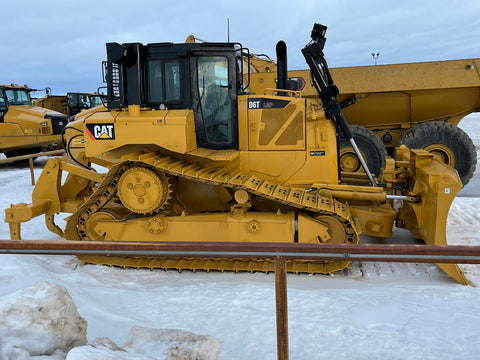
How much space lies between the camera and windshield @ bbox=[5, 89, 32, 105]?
635 inches

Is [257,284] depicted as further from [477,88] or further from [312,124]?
[477,88]

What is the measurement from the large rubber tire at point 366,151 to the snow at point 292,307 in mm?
3746

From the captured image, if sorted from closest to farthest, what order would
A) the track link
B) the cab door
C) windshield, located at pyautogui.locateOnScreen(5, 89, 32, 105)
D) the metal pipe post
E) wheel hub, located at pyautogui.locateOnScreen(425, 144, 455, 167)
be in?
the metal pipe post < the track link < the cab door < wheel hub, located at pyautogui.locateOnScreen(425, 144, 455, 167) < windshield, located at pyautogui.locateOnScreen(5, 89, 32, 105)

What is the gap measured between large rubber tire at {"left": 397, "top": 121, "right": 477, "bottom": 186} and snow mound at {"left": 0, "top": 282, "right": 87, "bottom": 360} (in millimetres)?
9083

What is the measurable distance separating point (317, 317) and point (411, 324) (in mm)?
793

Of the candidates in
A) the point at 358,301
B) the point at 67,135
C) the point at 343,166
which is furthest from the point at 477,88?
the point at 67,135

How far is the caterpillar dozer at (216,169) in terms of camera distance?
5359mm


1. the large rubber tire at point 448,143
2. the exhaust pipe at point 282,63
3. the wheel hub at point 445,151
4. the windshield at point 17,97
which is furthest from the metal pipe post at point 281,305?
the windshield at point 17,97

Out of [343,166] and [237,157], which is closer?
[237,157]

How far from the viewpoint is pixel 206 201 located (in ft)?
20.1

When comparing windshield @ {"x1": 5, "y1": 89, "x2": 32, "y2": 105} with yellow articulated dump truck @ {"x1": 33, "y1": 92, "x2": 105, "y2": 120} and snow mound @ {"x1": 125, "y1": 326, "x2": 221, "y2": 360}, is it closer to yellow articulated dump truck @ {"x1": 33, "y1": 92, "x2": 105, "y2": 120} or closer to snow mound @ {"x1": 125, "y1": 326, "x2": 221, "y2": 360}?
yellow articulated dump truck @ {"x1": 33, "y1": 92, "x2": 105, "y2": 120}

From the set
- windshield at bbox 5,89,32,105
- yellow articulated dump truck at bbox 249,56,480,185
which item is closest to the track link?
yellow articulated dump truck at bbox 249,56,480,185

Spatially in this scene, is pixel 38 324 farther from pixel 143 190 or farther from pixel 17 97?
pixel 17 97

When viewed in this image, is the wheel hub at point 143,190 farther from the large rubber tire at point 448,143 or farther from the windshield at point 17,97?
the windshield at point 17,97
